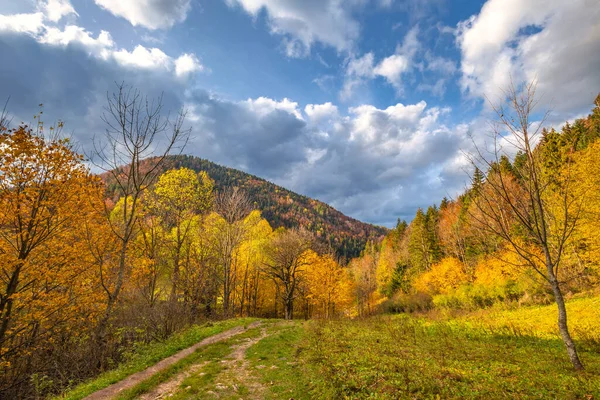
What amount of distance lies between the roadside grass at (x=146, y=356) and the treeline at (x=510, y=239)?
13.2 metres

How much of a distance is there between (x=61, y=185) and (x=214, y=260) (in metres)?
16.5

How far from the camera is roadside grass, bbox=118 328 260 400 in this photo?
28.0 ft

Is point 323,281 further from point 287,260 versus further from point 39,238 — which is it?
point 39,238

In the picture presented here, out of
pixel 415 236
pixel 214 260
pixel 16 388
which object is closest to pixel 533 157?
pixel 16 388

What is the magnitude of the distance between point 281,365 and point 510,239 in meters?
9.52

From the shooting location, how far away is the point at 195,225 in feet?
88.1

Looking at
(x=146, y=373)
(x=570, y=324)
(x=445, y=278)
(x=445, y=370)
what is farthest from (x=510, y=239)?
(x=445, y=278)

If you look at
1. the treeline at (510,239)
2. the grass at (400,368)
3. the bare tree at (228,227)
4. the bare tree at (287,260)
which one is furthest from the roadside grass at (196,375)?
the bare tree at (287,260)

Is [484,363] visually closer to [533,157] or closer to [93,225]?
[533,157]

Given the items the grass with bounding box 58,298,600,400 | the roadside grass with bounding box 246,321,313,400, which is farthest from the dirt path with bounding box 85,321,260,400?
the roadside grass with bounding box 246,321,313,400

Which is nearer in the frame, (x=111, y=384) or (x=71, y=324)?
(x=111, y=384)

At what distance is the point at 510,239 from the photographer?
8102 millimetres

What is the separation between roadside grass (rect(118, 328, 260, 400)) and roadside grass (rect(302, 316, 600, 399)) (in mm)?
3576

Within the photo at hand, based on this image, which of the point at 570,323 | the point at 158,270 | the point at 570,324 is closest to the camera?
the point at 570,324
